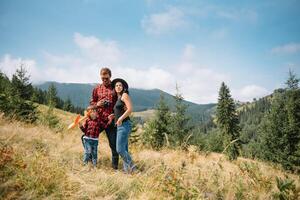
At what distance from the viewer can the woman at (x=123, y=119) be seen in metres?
5.68

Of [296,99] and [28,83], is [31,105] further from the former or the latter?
[296,99]

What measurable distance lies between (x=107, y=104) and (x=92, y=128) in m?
0.68

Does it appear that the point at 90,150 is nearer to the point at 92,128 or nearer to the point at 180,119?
the point at 92,128

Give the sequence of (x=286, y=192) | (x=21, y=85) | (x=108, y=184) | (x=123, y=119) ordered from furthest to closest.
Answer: (x=21, y=85), (x=123, y=119), (x=108, y=184), (x=286, y=192)

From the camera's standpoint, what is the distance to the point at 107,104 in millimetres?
6270

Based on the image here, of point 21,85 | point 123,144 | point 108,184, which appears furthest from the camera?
point 21,85

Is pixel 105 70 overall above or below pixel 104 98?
above

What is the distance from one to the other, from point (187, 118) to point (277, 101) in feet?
40.8

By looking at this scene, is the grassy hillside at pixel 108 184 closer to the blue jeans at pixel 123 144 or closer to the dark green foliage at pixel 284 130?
the blue jeans at pixel 123 144

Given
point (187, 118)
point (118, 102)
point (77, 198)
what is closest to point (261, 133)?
point (187, 118)

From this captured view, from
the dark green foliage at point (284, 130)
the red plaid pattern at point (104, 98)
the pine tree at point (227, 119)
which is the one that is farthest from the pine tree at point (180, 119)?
the red plaid pattern at point (104, 98)

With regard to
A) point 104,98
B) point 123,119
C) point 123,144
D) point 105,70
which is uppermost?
point 105,70

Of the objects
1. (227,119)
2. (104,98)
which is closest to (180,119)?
(227,119)

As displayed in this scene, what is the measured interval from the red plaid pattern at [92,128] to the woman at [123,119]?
1.61 ft
